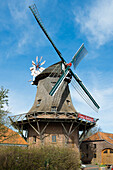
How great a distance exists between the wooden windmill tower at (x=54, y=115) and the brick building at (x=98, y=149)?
362cm

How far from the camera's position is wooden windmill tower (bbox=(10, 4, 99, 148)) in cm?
1688

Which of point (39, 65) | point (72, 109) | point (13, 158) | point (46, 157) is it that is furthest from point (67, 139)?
point (39, 65)

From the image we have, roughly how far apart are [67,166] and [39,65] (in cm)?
1490

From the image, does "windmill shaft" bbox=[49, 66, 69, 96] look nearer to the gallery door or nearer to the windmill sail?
the windmill sail

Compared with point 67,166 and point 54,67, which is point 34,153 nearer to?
point 67,166

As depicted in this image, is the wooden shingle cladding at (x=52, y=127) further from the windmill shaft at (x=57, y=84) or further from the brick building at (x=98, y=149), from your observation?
the brick building at (x=98, y=149)

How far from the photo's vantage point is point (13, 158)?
8.88 m

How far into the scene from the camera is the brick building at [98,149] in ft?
68.0

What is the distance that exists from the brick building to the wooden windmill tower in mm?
3618

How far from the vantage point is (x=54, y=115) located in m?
17.1

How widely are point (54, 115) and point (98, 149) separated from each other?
320 inches

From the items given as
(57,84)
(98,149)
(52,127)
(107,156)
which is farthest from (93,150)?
(57,84)

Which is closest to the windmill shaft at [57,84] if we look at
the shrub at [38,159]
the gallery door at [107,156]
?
the shrub at [38,159]

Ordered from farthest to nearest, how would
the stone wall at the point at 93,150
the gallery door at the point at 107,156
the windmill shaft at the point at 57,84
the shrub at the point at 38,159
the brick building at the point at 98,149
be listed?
1. the stone wall at the point at 93,150
2. the brick building at the point at 98,149
3. the gallery door at the point at 107,156
4. the windmill shaft at the point at 57,84
5. the shrub at the point at 38,159
